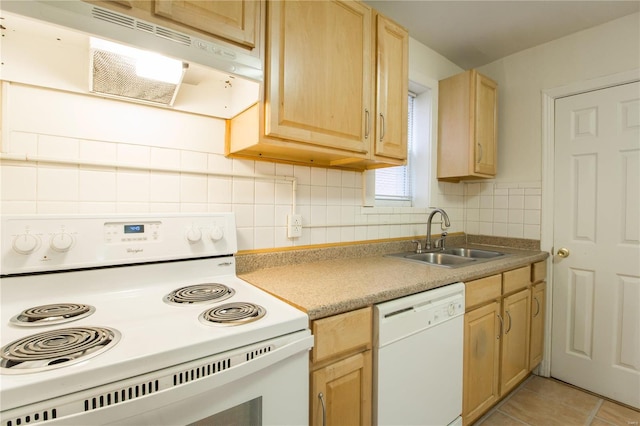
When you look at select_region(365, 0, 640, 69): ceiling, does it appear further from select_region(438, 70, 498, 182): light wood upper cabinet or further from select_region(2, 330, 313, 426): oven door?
select_region(2, 330, 313, 426): oven door

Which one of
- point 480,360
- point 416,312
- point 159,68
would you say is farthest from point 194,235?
point 480,360

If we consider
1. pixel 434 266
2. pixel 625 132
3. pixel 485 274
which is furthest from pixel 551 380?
pixel 625 132

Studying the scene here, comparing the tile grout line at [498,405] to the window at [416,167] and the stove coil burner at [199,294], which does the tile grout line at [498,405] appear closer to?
the window at [416,167]

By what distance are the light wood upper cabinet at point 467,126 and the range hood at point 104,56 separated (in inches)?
66.0

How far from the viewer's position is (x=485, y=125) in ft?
7.45

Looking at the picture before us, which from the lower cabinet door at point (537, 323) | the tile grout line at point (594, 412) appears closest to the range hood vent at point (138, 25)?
the lower cabinet door at point (537, 323)

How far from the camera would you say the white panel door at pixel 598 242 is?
1891mm

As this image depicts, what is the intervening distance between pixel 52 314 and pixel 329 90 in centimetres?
123

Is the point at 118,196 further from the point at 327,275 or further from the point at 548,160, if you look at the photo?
the point at 548,160

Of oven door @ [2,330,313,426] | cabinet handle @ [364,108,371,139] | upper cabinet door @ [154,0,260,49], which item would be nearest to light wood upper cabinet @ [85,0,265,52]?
upper cabinet door @ [154,0,260,49]

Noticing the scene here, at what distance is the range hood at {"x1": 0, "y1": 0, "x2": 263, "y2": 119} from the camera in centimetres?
80

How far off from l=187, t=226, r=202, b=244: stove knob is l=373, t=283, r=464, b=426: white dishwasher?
0.76 metres

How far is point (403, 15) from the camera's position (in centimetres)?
192

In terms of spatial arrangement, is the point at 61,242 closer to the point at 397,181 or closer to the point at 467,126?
the point at 397,181
